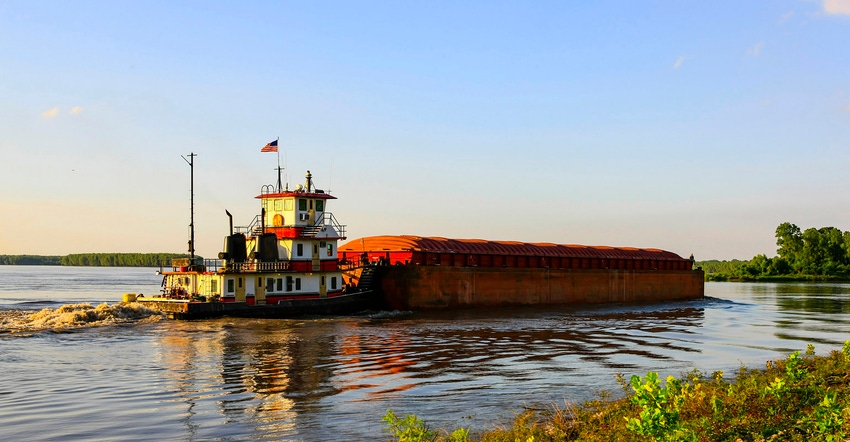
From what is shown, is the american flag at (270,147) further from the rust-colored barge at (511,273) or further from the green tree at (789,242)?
the green tree at (789,242)

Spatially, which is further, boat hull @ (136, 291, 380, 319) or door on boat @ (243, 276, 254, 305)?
door on boat @ (243, 276, 254, 305)

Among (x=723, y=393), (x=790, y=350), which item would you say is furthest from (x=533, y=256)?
(x=723, y=393)

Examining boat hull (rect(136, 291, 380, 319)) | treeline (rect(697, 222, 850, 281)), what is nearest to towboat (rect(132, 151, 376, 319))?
boat hull (rect(136, 291, 380, 319))

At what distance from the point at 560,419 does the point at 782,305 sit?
54.5 meters

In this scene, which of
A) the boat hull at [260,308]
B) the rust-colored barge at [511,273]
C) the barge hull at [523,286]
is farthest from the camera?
the rust-colored barge at [511,273]

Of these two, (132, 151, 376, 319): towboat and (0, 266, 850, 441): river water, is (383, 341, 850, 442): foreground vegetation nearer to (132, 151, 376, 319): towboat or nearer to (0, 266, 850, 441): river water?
(0, 266, 850, 441): river water

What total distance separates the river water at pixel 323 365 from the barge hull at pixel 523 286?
83.8 inches

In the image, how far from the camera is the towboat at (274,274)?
122ft

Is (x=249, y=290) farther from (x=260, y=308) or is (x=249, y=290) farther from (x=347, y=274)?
(x=347, y=274)

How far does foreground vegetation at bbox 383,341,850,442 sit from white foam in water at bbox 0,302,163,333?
2534 cm

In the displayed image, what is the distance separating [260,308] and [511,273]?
19881 mm

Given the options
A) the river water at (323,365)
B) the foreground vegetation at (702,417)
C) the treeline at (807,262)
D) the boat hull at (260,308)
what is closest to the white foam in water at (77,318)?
the river water at (323,365)

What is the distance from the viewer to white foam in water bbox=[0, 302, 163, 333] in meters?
32.7

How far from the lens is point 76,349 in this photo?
26.7 metres
